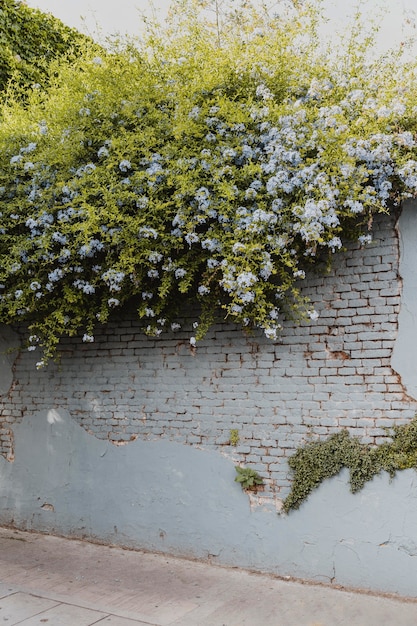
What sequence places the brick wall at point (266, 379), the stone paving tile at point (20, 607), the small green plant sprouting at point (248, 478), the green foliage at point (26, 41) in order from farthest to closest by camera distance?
the green foliage at point (26, 41)
the small green plant sprouting at point (248, 478)
the brick wall at point (266, 379)
the stone paving tile at point (20, 607)

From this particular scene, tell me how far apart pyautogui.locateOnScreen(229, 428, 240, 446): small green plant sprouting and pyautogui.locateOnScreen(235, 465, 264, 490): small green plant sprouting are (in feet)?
0.76

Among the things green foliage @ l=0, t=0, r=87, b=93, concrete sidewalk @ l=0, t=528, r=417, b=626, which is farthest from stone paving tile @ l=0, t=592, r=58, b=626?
green foliage @ l=0, t=0, r=87, b=93

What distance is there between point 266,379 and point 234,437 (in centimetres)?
62

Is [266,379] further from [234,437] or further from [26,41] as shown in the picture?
[26,41]

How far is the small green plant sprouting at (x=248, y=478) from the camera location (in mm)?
5441

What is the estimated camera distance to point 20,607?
193 inches

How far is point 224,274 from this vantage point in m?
4.97

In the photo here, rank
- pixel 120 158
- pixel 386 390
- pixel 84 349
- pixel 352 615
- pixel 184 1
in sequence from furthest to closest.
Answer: pixel 84 349 < pixel 184 1 < pixel 120 158 < pixel 386 390 < pixel 352 615

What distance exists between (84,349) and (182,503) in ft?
6.46

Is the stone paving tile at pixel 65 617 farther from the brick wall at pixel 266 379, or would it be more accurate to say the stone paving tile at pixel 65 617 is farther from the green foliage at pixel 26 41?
the green foliage at pixel 26 41

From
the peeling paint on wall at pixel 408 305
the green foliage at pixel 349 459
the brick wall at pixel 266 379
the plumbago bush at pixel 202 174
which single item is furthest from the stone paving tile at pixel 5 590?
the peeling paint on wall at pixel 408 305

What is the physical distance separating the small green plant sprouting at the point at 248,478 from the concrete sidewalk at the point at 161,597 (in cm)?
76

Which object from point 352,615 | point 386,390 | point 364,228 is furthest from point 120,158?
point 352,615

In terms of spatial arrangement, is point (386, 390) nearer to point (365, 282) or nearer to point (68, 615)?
point (365, 282)
